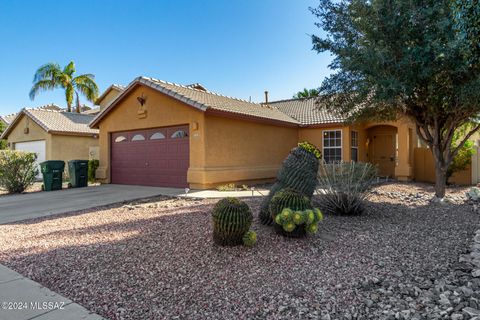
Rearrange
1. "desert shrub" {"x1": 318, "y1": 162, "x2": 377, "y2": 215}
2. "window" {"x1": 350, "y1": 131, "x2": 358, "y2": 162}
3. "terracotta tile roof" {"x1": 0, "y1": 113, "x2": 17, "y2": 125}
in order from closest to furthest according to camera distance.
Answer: "desert shrub" {"x1": 318, "y1": 162, "x2": 377, "y2": 215}
"window" {"x1": 350, "y1": 131, "x2": 358, "y2": 162}
"terracotta tile roof" {"x1": 0, "y1": 113, "x2": 17, "y2": 125}

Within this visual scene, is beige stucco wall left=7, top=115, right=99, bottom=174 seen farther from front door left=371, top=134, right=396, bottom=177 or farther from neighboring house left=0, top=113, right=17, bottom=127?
front door left=371, top=134, right=396, bottom=177

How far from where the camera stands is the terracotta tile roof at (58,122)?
1977cm

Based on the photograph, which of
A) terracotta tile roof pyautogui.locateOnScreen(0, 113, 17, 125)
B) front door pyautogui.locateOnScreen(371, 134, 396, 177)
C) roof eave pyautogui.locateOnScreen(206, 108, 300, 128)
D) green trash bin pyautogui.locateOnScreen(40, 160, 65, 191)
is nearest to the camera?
roof eave pyautogui.locateOnScreen(206, 108, 300, 128)

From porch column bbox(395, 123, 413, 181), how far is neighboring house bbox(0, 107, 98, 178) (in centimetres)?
1803

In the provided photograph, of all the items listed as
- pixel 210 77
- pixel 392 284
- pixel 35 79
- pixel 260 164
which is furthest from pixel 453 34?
pixel 35 79

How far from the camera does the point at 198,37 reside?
1606cm

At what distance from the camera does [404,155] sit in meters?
14.4

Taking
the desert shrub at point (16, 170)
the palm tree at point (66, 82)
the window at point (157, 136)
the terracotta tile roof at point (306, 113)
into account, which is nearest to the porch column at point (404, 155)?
the terracotta tile roof at point (306, 113)

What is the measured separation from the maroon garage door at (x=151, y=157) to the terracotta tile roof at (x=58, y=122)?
5.39 metres

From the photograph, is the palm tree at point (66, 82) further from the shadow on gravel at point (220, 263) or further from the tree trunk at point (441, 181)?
the tree trunk at point (441, 181)

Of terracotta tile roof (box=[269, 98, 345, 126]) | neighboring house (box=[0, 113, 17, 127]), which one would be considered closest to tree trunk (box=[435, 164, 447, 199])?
terracotta tile roof (box=[269, 98, 345, 126])

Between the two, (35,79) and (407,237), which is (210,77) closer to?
(35,79)

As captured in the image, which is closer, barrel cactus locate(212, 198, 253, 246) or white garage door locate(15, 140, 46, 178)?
barrel cactus locate(212, 198, 253, 246)

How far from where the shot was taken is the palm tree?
2736cm
